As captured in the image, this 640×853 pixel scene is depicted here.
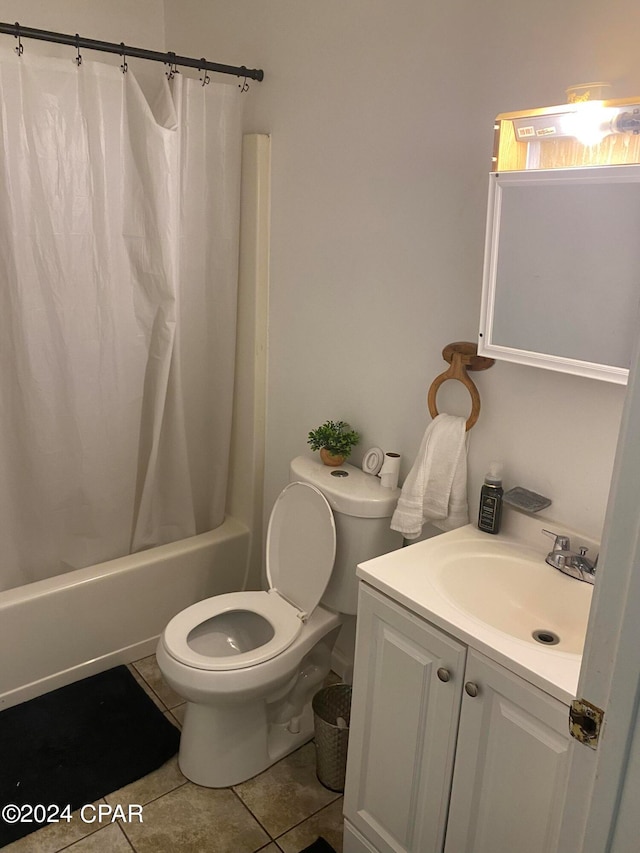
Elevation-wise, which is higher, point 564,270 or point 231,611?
point 564,270

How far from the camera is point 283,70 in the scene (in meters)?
2.36

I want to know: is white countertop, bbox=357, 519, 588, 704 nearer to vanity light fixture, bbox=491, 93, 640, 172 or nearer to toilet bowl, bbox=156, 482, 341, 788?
toilet bowl, bbox=156, 482, 341, 788

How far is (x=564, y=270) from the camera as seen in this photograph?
1539 mm

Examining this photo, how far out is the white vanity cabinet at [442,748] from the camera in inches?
51.6

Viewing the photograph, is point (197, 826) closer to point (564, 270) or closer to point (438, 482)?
point (438, 482)

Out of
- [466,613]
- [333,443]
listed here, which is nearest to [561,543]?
[466,613]

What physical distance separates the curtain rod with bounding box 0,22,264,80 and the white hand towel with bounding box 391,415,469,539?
4.53ft

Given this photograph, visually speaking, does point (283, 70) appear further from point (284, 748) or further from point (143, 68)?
point (284, 748)

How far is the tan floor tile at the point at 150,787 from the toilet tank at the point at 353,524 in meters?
0.66

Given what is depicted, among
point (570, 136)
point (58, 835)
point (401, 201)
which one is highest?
point (570, 136)

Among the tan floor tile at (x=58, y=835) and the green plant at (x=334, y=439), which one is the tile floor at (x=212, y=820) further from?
the green plant at (x=334, y=439)

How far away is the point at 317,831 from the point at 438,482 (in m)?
1.01

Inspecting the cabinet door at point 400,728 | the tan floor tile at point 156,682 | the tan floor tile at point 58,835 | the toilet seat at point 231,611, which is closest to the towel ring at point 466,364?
the cabinet door at point 400,728

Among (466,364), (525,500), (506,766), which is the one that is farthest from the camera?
(466,364)
